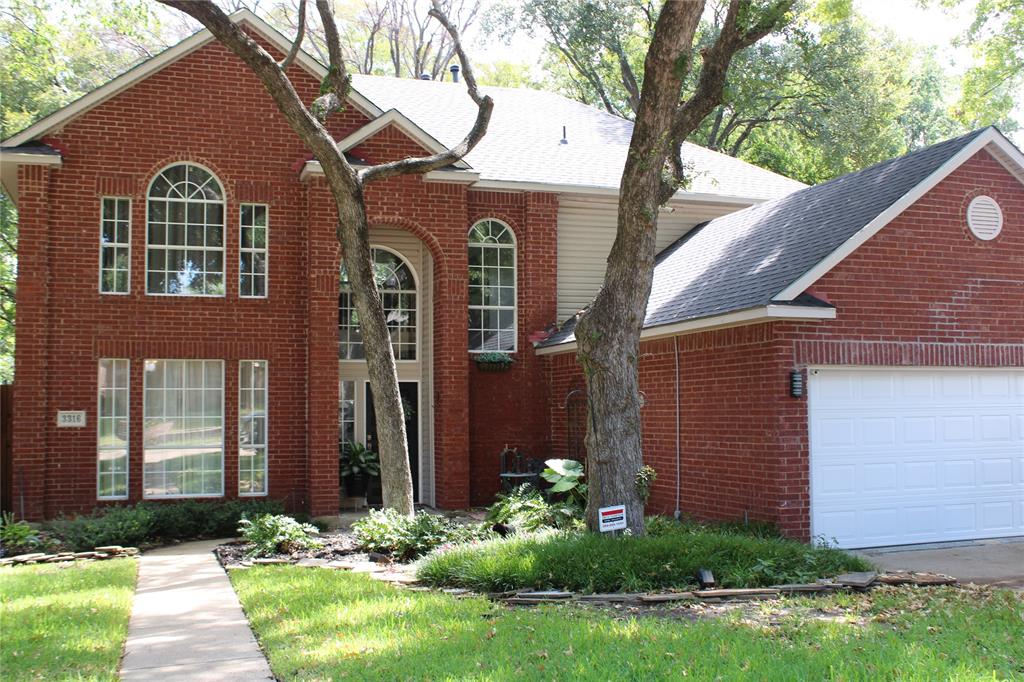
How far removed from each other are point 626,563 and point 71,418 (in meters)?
9.47

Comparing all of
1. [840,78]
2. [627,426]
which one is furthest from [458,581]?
[840,78]

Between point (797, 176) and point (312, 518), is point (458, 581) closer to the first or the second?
point (312, 518)

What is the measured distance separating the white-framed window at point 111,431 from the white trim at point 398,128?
506 cm

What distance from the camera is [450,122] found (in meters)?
19.1

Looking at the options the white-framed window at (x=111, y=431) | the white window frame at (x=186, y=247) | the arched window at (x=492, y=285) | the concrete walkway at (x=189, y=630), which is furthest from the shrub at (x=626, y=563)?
the arched window at (x=492, y=285)

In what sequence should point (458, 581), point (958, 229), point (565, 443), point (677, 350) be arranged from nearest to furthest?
point (458, 581) → point (958, 229) → point (677, 350) → point (565, 443)

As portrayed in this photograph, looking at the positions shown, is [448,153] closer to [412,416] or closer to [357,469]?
[412,416]

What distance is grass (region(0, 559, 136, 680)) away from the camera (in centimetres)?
650

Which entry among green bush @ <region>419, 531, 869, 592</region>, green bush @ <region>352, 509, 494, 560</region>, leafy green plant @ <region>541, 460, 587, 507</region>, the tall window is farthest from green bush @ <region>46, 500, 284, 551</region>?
green bush @ <region>419, 531, 869, 592</region>

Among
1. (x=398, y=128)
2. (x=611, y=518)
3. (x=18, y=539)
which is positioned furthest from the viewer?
(x=398, y=128)

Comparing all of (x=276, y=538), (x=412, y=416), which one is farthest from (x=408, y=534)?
(x=412, y=416)

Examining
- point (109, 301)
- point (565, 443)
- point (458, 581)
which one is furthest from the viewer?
point (565, 443)

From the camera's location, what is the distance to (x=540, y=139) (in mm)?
19359

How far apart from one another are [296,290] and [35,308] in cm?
388
